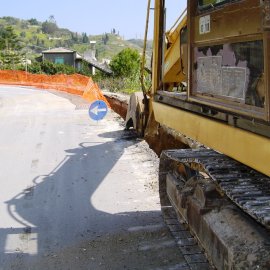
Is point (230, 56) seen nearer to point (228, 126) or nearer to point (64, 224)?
point (228, 126)

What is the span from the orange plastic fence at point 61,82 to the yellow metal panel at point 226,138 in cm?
1679

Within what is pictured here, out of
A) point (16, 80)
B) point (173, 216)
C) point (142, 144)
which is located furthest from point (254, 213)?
point (16, 80)

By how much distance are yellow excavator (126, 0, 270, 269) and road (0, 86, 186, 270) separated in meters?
1.03

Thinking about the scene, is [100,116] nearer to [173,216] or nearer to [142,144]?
[142,144]

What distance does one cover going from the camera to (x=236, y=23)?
Result: 10.2 feet

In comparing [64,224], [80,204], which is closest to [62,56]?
[80,204]

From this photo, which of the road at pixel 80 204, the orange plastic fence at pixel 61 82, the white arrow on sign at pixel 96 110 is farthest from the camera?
the orange plastic fence at pixel 61 82

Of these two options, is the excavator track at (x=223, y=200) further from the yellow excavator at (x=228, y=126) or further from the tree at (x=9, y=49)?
the tree at (x=9, y=49)

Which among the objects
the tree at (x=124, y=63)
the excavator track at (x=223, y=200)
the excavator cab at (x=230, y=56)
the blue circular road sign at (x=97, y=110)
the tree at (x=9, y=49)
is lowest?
the excavator track at (x=223, y=200)

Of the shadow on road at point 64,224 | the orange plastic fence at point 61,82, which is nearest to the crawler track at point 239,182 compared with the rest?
the shadow on road at point 64,224

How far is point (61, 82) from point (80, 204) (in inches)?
1151

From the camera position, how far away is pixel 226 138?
3.30 metres

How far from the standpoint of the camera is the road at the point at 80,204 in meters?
5.32

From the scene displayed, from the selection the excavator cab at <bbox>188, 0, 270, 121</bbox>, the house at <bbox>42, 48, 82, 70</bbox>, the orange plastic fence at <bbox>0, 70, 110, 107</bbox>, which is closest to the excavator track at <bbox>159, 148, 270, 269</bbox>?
Result: the excavator cab at <bbox>188, 0, 270, 121</bbox>
